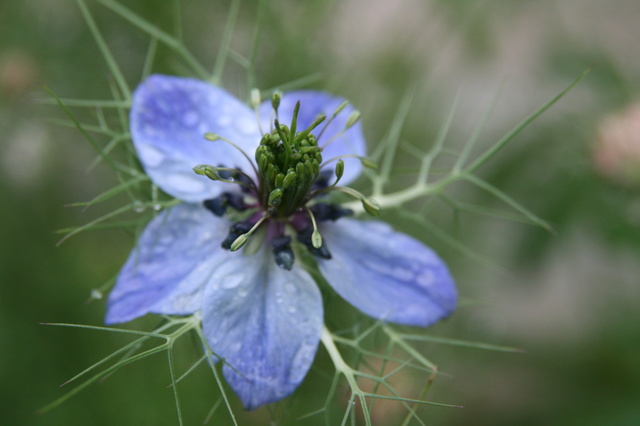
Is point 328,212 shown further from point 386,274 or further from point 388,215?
point 388,215

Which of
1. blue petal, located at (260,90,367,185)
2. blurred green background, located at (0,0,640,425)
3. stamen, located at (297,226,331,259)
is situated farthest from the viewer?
blurred green background, located at (0,0,640,425)

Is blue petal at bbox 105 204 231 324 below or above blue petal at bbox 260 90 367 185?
below

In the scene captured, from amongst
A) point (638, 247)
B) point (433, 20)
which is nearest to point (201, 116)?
point (638, 247)

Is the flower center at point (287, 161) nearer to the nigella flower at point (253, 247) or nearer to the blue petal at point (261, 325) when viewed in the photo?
the nigella flower at point (253, 247)

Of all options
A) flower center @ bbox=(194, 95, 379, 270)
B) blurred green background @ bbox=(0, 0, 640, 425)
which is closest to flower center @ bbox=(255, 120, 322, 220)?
flower center @ bbox=(194, 95, 379, 270)

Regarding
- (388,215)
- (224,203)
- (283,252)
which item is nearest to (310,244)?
(283,252)

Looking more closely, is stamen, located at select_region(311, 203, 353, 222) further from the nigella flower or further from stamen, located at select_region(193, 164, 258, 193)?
stamen, located at select_region(193, 164, 258, 193)
